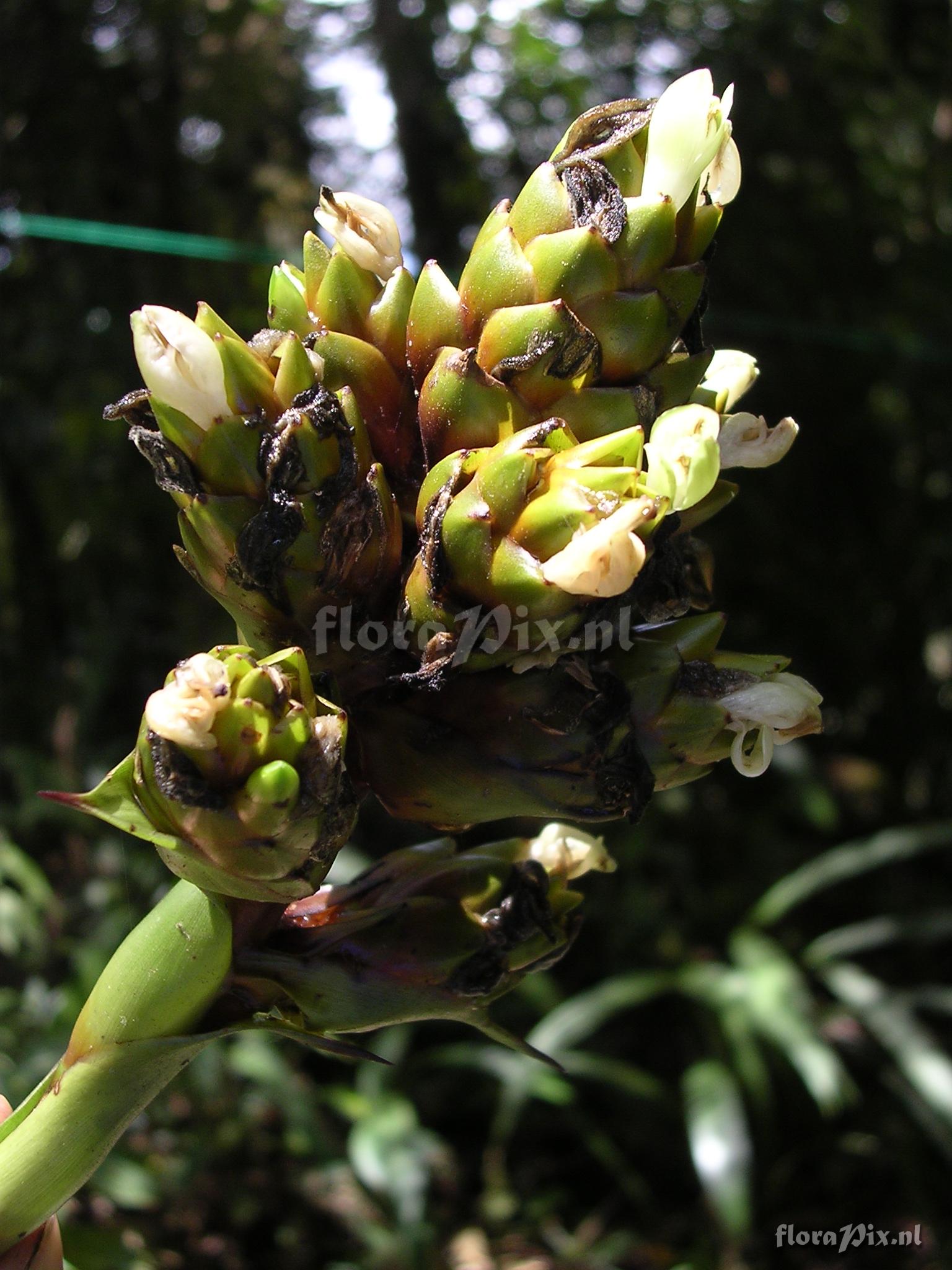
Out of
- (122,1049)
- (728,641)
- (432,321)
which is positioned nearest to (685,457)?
(432,321)

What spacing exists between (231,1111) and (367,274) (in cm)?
215

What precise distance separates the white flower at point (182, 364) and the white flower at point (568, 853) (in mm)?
374

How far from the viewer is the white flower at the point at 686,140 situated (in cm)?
62

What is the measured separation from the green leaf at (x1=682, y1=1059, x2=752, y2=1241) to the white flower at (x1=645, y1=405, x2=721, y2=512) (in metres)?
1.89

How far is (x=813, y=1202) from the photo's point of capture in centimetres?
254

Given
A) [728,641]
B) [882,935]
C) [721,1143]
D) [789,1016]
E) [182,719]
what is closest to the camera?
[182,719]

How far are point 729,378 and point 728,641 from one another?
2688 millimetres

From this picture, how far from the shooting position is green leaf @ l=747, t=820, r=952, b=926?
2.70 m

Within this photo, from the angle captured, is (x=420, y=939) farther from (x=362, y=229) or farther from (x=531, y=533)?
(x=362, y=229)

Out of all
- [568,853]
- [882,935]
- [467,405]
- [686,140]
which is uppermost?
[686,140]

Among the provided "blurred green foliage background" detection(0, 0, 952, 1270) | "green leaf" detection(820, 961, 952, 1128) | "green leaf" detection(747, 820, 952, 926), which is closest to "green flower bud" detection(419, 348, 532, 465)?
"blurred green foliage background" detection(0, 0, 952, 1270)

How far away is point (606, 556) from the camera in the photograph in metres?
0.54

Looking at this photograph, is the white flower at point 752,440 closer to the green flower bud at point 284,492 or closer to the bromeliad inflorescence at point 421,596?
the bromeliad inflorescence at point 421,596

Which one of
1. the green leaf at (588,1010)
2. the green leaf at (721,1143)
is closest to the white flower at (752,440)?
the green leaf at (721,1143)
